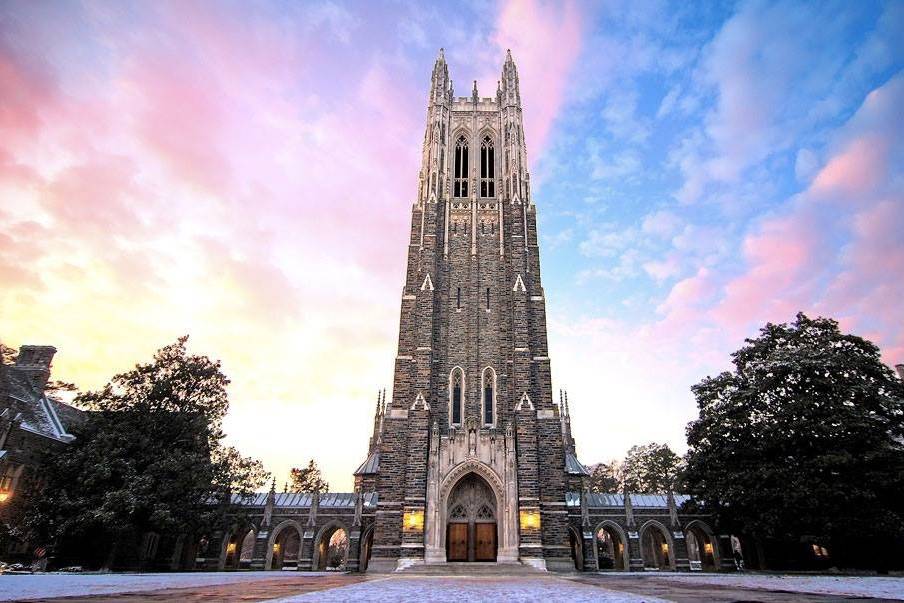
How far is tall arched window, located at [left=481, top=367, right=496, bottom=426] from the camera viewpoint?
29750mm

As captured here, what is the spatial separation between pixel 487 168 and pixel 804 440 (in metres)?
26.9

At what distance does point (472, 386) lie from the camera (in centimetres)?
3048

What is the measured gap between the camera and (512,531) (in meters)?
26.0

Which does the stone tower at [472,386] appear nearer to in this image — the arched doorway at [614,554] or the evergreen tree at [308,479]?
the arched doorway at [614,554]

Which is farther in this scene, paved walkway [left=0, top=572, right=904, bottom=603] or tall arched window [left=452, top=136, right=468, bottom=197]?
tall arched window [left=452, top=136, right=468, bottom=197]

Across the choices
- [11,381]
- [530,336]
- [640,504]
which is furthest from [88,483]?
[640,504]

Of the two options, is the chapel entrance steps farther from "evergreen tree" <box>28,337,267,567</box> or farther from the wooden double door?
"evergreen tree" <box>28,337,267,567</box>

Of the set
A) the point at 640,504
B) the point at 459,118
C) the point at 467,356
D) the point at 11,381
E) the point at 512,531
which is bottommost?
the point at 512,531

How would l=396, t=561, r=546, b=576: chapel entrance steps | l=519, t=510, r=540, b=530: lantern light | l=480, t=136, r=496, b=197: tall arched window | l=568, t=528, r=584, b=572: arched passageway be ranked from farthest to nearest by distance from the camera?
1. l=480, t=136, r=496, b=197: tall arched window
2. l=568, t=528, r=584, b=572: arched passageway
3. l=519, t=510, r=540, b=530: lantern light
4. l=396, t=561, r=546, b=576: chapel entrance steps

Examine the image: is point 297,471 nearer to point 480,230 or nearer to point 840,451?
point 480,230

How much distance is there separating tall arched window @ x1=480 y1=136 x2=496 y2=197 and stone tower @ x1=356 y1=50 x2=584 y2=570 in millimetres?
116

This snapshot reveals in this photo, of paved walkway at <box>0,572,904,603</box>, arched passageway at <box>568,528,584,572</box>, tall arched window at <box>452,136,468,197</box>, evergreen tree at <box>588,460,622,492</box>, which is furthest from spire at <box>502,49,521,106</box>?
evergreen tree at <box>588,460,622,492</box>

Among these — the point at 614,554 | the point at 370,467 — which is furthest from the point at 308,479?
the point at 614,554

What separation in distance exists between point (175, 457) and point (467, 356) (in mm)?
16571
